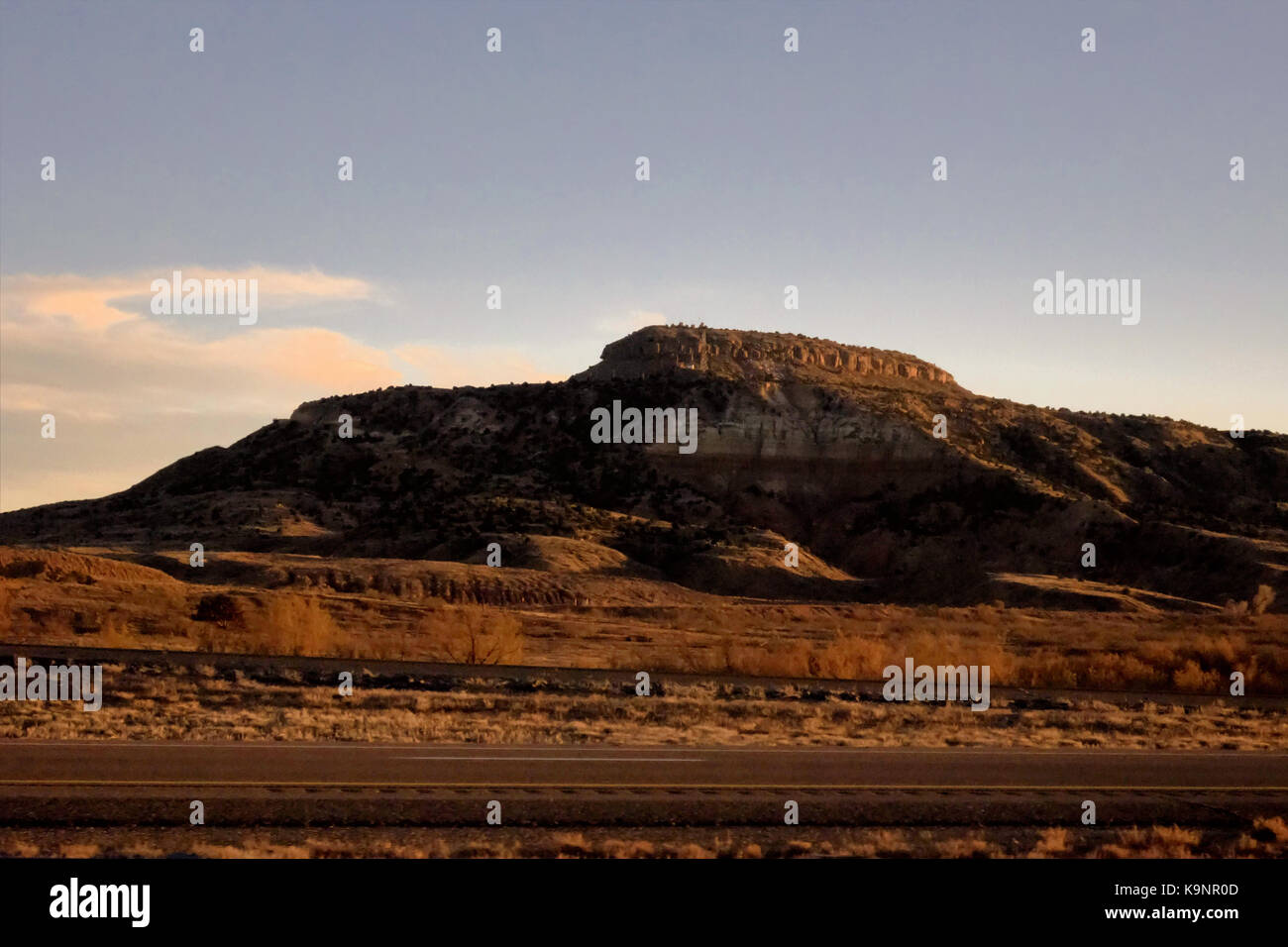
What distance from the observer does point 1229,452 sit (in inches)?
4149

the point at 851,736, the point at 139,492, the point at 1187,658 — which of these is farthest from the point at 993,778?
the point at 139,492

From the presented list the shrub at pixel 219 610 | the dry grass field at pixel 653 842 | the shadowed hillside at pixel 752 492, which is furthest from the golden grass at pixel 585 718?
the shadowed hillside at pixel 752 492

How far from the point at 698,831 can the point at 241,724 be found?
873 cm

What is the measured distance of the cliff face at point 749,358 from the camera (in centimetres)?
11838

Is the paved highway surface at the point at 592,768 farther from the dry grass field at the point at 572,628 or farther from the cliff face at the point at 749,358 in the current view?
the cliff face at the point at 749,358

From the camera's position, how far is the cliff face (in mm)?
118375

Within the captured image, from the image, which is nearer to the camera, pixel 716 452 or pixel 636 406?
pixel 716 452

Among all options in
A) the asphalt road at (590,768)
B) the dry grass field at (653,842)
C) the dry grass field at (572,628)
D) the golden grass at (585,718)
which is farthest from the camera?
the dry grass field at (572,628)

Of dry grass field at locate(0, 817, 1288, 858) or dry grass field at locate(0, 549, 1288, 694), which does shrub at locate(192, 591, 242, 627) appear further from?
dry grass field at locate(0, 817, 1288, 858)

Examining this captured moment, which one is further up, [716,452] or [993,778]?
[716,452]

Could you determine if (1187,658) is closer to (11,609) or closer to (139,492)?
(11,609)

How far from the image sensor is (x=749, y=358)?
12425cm

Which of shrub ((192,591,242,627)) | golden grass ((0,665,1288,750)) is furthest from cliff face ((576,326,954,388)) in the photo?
golden grass ((0,665,1288,750))
